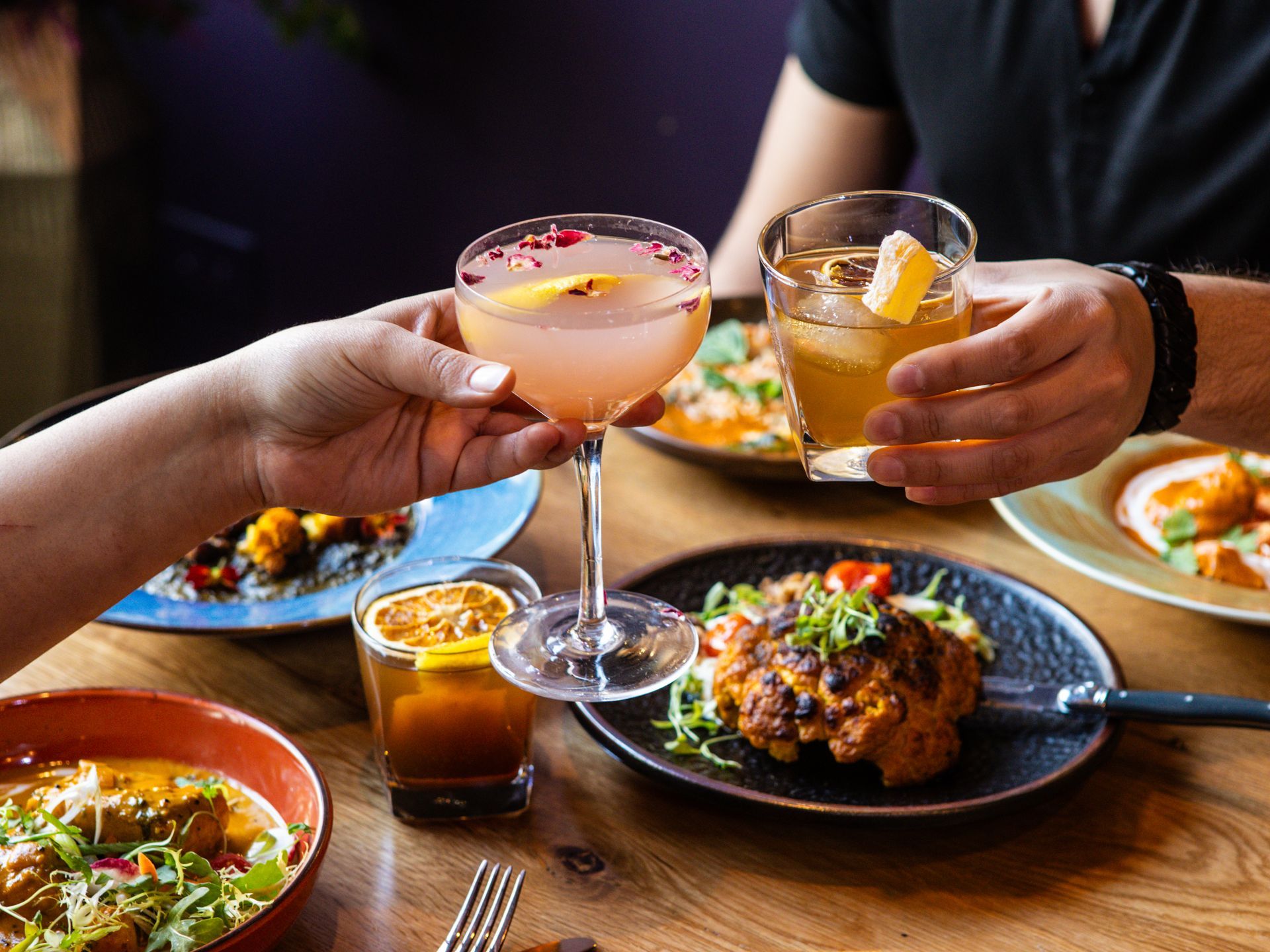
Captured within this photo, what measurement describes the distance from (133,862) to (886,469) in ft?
2.95

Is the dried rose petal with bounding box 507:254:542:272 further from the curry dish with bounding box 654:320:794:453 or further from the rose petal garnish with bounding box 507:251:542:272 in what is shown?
the curry dish with bounding box 654:320:794:453

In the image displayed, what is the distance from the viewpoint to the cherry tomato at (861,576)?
69.9 inches

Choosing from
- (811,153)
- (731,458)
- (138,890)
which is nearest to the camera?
(138,890)

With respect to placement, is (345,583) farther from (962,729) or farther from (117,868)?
(962,729)

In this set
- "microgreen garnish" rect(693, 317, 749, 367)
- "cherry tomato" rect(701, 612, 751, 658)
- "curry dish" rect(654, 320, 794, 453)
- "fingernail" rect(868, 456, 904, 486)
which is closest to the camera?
"fingernail" rect(868, 456, 904, 486)

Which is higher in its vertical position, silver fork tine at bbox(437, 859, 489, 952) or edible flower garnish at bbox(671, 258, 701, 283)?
edible flower garnish at bbox(671, 258, 701, 283)

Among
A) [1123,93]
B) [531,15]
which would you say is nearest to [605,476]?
[1123,93]

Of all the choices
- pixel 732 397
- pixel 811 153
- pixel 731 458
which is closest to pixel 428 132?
pixel 811 153

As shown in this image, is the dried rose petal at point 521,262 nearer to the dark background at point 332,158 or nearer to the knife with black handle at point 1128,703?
the knife with black handle at point 1128,703

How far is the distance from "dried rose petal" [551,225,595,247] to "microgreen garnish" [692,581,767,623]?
2.04ft

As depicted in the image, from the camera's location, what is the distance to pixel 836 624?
5.11 ft

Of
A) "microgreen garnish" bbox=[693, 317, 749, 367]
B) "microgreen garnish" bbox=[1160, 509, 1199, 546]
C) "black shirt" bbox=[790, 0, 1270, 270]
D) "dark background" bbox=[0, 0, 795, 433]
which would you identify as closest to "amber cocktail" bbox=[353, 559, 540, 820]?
"microgreen garnish" bbox=[1160, 509, 1199, 546]

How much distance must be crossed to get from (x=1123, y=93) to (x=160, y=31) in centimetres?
346

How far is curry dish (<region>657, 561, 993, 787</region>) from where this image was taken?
1.47 meters
